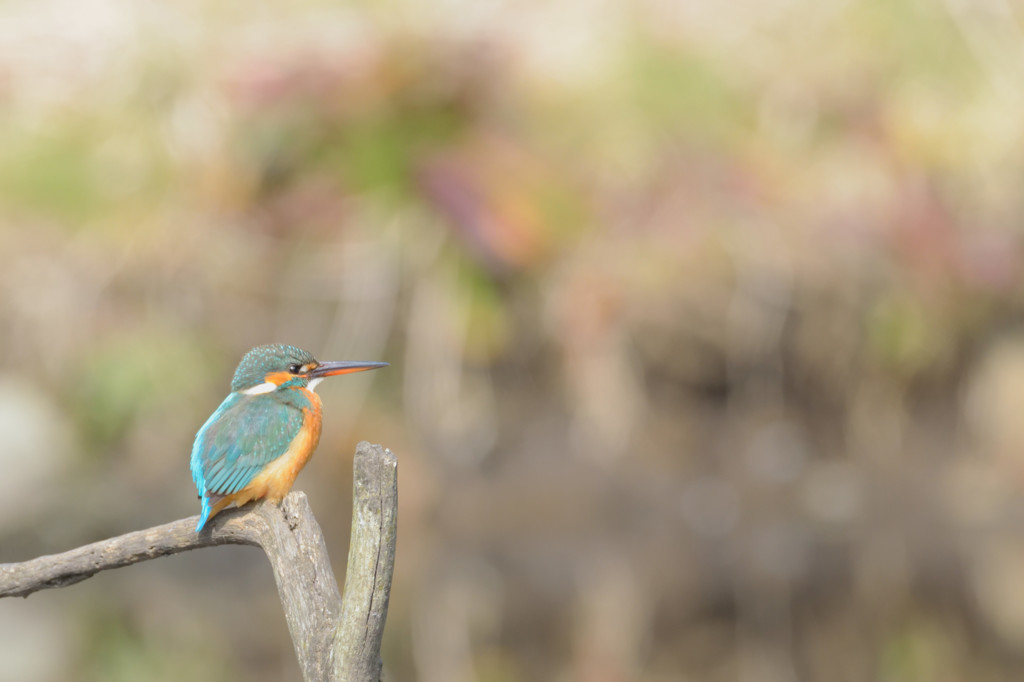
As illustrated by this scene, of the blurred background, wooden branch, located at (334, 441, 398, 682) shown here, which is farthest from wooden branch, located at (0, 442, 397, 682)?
the blurred background

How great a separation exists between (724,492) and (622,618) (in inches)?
88.6

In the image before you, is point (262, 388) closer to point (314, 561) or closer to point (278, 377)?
point (278, 377)

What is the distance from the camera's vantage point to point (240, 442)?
227 centimetres

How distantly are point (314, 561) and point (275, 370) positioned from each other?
47cm

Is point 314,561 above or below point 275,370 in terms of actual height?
below

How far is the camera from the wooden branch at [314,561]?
1998mm

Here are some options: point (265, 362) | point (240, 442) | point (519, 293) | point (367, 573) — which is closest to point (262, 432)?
point (240, 442)

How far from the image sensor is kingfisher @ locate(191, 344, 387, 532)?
220cm

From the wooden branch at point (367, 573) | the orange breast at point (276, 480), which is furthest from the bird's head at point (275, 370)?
the wooden branch at point (367, 573)

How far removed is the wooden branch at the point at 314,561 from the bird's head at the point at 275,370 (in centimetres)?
27

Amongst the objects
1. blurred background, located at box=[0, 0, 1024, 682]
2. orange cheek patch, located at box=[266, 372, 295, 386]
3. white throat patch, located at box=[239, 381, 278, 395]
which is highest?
orange cheek patch, located at box=[266, 372, 295, 386]

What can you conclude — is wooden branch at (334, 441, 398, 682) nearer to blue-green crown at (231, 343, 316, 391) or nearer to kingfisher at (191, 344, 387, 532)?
kingfisher at (191, 344, 387, 532)

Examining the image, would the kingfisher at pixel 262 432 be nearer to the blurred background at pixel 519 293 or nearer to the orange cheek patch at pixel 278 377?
the orange cheek patch at pixel 278 377

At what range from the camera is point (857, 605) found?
6238 mm
